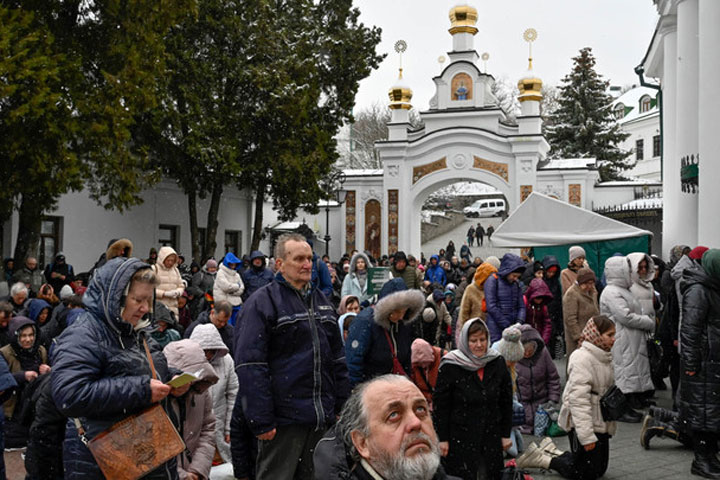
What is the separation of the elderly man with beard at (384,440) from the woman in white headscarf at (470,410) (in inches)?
104

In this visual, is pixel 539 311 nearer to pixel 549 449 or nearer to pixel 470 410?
pixel 549 449

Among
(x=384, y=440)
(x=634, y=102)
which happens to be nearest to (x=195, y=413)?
(x=384, y=440)

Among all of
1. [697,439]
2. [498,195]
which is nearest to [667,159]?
[697,439]

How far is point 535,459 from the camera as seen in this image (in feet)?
22.5

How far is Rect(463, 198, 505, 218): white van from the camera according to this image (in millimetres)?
54156

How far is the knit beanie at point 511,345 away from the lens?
7614 mm

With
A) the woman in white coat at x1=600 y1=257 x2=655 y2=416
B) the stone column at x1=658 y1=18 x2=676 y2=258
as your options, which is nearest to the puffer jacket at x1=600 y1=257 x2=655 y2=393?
the woman in white coat at x1=600 y1=257 x2=655 y2=416

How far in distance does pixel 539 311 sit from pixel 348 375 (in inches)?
241

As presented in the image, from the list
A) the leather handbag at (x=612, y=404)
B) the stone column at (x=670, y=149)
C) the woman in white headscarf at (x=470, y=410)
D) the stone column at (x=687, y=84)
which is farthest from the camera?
the stone column at (x=670, y=149)

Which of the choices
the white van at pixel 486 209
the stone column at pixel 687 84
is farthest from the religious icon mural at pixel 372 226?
the white van at pixel 486 209

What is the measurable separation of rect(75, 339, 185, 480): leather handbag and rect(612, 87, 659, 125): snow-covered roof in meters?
64.5

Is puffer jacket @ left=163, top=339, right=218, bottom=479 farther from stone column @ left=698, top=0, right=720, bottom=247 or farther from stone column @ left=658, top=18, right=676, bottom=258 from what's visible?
stone column @ left=658, top=18, right=676, bottom=258

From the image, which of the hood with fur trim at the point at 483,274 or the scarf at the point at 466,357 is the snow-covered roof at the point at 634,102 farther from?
the scarf at the point at 466,357

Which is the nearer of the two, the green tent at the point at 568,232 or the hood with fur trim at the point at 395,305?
the hood with fur trim at the point at 395,305
